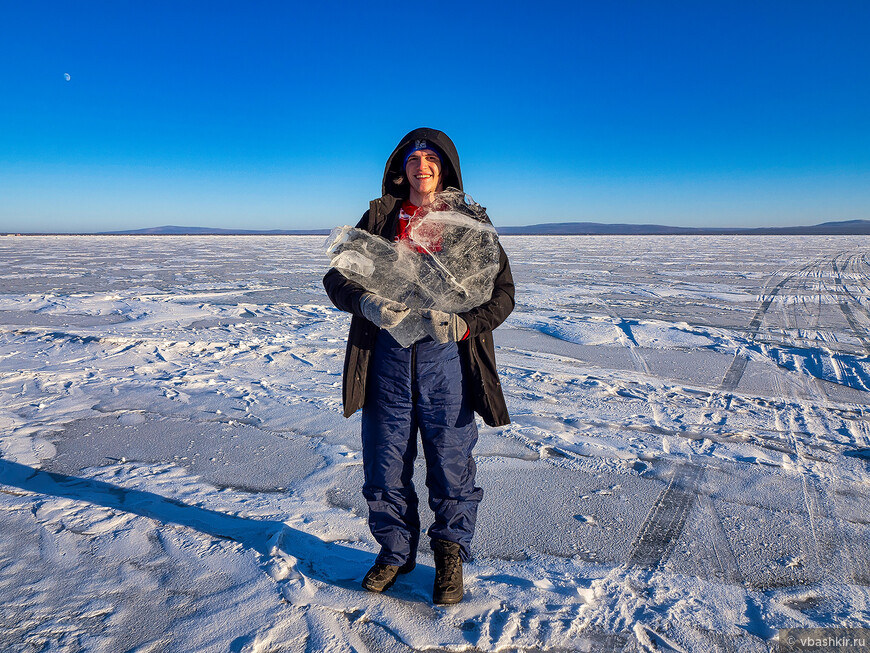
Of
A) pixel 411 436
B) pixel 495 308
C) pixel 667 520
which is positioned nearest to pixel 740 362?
pixel 667 520

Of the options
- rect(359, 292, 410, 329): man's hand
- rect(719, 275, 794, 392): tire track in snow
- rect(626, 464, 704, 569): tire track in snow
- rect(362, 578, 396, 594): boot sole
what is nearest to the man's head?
rect(359, 292, 410, 329): man's hand

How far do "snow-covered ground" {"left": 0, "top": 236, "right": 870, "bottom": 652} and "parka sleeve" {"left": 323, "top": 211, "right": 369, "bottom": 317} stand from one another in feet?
3.40

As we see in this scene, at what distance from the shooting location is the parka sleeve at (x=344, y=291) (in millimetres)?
1790

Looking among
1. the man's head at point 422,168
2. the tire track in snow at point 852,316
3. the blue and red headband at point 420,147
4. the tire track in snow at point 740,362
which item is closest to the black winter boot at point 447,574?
the man's head at point 422,168

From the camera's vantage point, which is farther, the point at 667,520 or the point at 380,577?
the point at 667,520

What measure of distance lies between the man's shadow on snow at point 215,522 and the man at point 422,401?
22 centimetres

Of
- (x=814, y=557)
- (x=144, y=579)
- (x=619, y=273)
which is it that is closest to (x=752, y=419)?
(x=814, y=557)

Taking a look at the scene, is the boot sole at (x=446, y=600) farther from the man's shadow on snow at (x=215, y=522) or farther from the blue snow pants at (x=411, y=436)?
the man's shadow on snow at (x=215, y=522)

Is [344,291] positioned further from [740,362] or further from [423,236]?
[740,362]

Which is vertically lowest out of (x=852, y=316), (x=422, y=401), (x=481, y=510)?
(x=481, y=510)

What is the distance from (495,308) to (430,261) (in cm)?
29

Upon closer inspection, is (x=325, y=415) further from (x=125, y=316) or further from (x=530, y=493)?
(x=125, y=316)

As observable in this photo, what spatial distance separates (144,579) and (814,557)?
2621 millimetres

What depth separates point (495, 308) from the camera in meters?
1.85
